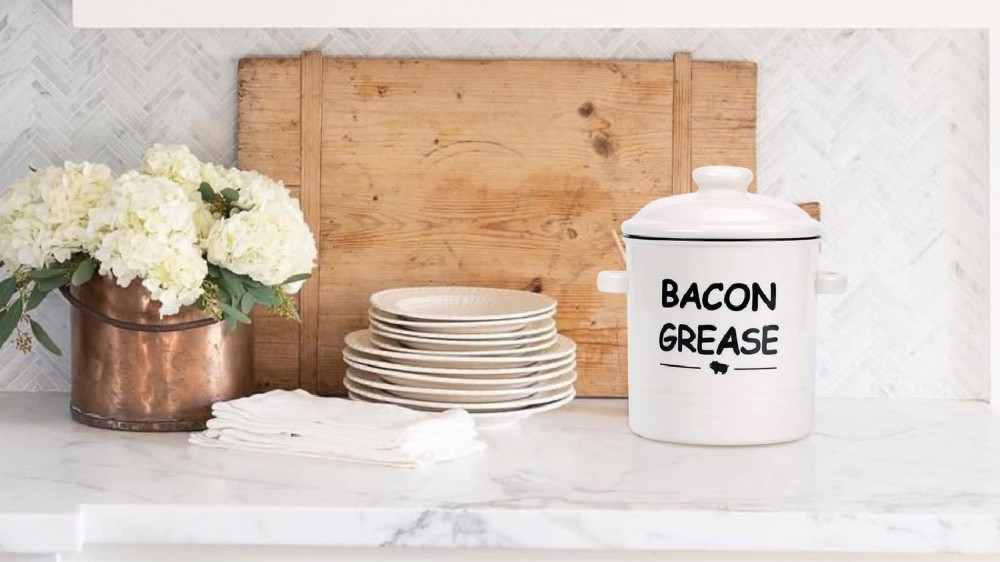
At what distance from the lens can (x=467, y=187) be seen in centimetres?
177

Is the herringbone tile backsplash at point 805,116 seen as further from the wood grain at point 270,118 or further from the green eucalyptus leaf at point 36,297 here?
the green eucalyptus leaf at point 36,297

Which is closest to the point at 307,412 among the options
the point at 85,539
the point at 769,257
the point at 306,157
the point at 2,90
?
the point at 85,539

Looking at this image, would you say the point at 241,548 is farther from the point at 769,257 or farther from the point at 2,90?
the point at 2,90

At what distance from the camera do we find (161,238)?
145cm

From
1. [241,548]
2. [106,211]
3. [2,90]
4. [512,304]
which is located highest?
[2,90]

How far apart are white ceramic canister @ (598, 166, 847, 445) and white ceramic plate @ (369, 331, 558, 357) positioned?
16cm

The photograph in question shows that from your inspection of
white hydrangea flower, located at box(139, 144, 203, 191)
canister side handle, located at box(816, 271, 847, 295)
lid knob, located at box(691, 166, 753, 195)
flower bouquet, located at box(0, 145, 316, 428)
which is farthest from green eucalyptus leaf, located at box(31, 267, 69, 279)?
canister side handle, located at box(816, 271, 847, 295)

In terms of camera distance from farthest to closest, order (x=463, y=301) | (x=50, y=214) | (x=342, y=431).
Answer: (x=463, y=301), (x=50, y=214), (x=342, y=431)

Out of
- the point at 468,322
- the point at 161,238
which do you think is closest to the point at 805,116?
the point at 468,322

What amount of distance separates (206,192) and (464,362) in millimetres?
389

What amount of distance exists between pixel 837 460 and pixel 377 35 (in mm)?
881

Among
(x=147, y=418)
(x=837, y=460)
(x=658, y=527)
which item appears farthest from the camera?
(x=147, y=418)

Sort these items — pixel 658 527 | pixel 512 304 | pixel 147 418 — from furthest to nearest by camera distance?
pixel 512 304
pixel 147 418
pixel 658 527

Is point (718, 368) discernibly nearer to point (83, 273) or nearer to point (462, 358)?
point (462, 358)
